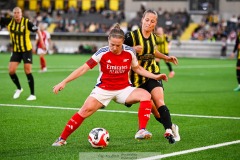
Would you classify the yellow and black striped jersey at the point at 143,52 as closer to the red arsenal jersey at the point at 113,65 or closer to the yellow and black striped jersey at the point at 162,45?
the red arsenal jersey at the point at 113,65

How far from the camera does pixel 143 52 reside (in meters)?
10.5

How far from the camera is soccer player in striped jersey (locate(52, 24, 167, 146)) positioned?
9.59 meters

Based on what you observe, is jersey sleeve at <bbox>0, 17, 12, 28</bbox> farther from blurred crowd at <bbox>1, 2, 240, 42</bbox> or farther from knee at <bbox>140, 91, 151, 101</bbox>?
blurred crowd at <bbox>1, 2, 240, 42</bbox>

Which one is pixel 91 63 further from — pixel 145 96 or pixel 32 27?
pixel 32 27

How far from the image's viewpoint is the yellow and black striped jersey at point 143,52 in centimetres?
1043

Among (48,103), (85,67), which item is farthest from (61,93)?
(85,67)

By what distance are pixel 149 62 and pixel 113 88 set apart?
3.58 ft

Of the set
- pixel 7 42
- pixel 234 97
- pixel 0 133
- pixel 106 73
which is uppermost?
pixel 106 73

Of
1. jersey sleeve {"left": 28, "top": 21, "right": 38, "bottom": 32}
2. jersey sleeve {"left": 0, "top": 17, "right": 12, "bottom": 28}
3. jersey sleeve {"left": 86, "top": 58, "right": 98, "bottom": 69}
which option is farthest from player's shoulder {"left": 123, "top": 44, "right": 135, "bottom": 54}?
jersey sleeve {"left": 0, "top": 17, "right": 12, "bottom": 28}

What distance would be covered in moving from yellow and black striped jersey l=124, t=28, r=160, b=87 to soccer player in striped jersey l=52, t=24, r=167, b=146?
0.50m

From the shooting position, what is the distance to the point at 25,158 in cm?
853

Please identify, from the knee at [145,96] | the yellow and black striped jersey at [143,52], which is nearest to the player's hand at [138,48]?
the yellow and black striped jersey at [143,52]

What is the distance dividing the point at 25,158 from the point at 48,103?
7222mm

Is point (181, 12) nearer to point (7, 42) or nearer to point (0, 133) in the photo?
point (7, 42)
